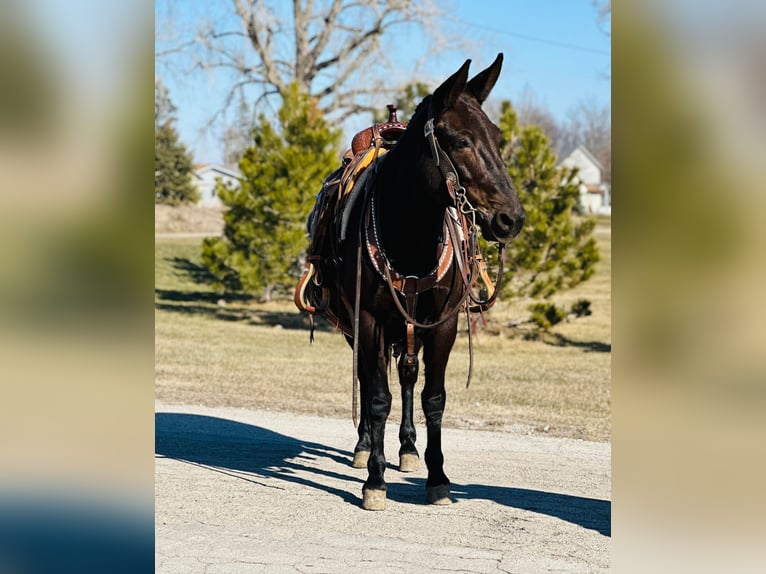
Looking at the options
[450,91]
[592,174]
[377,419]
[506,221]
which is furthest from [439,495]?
[592,174]

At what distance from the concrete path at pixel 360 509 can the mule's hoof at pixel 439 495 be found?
7cm

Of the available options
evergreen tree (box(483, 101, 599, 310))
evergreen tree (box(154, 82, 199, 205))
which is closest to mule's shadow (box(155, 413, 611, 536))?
evergreen tree (box(483, 101, 599, 310))

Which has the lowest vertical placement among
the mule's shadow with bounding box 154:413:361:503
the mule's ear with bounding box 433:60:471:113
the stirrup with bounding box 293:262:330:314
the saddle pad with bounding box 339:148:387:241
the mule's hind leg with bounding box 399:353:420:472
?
the mule's shadow with bounding box 154:413:361:503

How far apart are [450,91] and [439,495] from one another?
257 centimetres

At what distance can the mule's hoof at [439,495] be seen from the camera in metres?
6.26

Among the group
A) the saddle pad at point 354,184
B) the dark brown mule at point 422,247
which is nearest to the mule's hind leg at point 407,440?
the dark brown mule at point 422,247

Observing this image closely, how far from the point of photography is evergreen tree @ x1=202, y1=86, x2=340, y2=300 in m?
22.0

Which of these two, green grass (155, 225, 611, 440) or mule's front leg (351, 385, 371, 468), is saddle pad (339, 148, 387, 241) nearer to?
mule's front leg (351, 385, 371, 468)

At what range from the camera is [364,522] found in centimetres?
582

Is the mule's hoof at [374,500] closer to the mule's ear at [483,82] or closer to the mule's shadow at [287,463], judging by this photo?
the mule's shadow at [287,463]

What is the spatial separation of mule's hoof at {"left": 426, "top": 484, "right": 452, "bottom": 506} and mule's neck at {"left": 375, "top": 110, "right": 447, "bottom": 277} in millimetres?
1397

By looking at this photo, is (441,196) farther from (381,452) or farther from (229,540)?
(229,540)

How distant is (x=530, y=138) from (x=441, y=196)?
1366 centimetres
